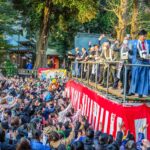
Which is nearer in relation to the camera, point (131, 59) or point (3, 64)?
point (131, 59)

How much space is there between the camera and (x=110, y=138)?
379 inches

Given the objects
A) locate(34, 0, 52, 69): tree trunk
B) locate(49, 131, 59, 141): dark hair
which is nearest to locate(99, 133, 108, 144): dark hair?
locate(49, 131, 59, 141): dark hair

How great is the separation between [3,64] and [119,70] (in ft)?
105

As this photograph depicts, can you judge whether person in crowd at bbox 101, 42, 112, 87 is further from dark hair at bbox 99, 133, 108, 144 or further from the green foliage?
the green foliage

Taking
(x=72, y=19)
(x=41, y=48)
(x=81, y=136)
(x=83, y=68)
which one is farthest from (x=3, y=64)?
(x=81, y=136)

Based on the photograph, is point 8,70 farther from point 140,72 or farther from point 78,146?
point 78,146

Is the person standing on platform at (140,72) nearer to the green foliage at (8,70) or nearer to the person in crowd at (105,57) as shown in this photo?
the person in crowd at (105,57)

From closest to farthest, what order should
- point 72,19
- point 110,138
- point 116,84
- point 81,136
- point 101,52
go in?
point 110,138, point 81,136, point 116,84, point 101,52, point 72,19

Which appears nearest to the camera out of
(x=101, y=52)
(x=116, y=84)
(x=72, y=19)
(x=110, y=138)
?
(x=110, y=138)

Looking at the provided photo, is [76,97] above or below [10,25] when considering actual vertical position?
below

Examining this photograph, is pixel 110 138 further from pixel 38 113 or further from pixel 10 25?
pixel 10 25

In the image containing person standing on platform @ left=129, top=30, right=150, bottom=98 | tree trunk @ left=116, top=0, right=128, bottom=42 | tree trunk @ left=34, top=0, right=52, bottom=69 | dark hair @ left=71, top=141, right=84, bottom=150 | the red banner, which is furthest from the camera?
tree trunk @ left=34, top=0, right=52, bottom=69

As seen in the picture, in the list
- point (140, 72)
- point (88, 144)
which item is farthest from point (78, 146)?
point (140, 72)

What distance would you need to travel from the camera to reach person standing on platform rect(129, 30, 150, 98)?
1205 centimetres
